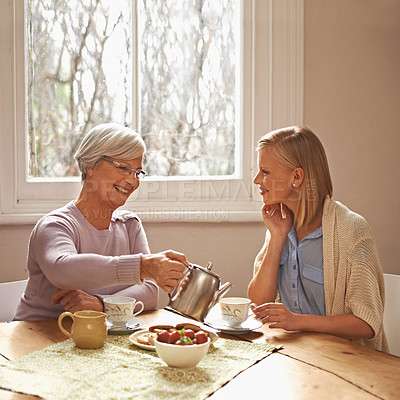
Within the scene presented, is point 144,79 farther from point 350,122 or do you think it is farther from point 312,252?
point 312,252

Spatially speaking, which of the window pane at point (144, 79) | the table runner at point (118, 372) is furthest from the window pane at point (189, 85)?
the table runner at point (118, 372)

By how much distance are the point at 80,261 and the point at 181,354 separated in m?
0.50

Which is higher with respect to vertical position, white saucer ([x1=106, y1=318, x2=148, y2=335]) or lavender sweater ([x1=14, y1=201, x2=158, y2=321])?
lavender sweater ([x1=14, y1=201, x2=158, y2=321])

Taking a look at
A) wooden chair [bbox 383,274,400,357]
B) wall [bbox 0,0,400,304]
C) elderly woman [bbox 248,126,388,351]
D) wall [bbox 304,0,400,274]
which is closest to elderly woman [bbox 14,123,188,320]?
elderly woman [bbox 248,126,388,351]

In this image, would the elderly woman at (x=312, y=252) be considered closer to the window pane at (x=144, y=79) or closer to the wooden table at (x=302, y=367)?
the wooden table at (x=302, y=367)

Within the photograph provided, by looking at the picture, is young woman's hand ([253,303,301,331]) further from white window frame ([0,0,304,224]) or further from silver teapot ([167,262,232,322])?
white window frame ([0,0,304,224])

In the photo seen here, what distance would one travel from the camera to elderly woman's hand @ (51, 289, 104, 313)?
1.53 meters

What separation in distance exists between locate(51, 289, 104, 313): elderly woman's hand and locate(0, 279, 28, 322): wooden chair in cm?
31

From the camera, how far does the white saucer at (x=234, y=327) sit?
4.66 feet

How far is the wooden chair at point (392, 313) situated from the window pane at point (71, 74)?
1.39 m

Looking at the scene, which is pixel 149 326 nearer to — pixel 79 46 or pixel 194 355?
pixel 194 355

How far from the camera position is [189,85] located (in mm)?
2584

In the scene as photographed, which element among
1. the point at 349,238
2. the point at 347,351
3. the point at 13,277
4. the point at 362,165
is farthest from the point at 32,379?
the point at 362,165

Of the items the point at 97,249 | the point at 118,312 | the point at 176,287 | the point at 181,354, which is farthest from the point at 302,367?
the point at 97,249
